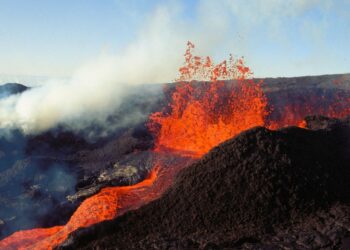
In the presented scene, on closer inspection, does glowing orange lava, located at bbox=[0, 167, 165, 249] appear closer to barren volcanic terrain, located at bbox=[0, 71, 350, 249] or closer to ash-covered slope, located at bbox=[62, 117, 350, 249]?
barren volcanic terrain, located at bbox=[0, 71, 350, 249]

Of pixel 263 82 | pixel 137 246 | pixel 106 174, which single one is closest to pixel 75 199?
pixel 106 174

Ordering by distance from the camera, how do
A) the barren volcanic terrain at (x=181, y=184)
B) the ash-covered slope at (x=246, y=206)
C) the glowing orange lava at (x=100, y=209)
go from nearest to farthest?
the ash-covered slope at (x=246, y=206)
the barren volcanic terrain at (x=181, y=184)
the glowing orange lava at (x=100, y=209)

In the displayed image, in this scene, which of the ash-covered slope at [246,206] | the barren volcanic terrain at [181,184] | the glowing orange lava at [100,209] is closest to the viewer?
the ash-covered slope at [246,206]

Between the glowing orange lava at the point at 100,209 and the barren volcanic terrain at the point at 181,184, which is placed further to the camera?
the glowing orange lava at the point at 100,209

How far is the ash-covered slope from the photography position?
8219 mm

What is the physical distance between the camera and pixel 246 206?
8992 mm

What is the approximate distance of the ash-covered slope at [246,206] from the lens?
8219 mm

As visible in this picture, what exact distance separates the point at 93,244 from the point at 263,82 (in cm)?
2331

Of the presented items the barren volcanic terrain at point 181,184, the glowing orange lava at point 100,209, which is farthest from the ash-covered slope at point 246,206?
the glowing orange lava at point 100,209

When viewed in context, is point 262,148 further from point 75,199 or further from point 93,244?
point 75,199

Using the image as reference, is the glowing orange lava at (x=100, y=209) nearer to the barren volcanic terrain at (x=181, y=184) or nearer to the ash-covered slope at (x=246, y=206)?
the barren volcanic terrain at (x=181, y=184)

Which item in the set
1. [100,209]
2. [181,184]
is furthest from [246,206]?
[100,209]

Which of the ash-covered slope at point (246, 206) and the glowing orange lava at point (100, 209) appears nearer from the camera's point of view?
the ash-covered slope at point (246, 206)

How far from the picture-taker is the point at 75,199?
14414mm
